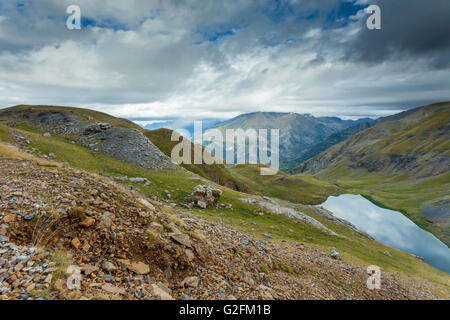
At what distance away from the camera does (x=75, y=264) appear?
6.34 meters

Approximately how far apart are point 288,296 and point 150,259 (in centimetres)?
648

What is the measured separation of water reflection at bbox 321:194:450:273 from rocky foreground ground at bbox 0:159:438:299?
104843 millimetres

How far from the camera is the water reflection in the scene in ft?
269

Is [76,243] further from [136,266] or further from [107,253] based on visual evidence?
[136,266]

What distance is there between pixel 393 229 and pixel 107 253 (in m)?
134

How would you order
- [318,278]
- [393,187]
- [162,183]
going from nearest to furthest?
[318,278] < [162,183] < [393,187]

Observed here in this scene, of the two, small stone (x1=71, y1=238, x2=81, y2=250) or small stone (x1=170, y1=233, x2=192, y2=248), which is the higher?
small stone (x1=71, y1=238, x2=81, y2=250)

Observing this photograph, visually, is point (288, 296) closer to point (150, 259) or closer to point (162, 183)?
point (150, 259)

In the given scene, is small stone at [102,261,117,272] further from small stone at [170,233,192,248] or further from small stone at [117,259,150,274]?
small stone at [170,233,192,248]

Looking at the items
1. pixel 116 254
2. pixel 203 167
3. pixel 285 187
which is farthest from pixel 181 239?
Result: pixel 285 187

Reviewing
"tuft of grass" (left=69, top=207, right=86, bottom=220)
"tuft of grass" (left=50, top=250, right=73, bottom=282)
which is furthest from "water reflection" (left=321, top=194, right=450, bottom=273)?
"tuft of grass" (left=50, top=250, right=73, bottom=282)

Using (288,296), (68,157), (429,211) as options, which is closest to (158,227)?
(288,296)

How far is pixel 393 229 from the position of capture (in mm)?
101125

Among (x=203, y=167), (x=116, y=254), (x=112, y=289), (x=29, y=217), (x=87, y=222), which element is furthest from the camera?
(x=203, y=167)
